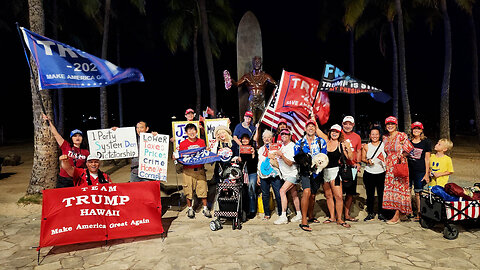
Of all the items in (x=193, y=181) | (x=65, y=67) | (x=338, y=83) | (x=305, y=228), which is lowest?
(x=305, y=228)

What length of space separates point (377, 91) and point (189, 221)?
4.89 m

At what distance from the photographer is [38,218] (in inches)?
254

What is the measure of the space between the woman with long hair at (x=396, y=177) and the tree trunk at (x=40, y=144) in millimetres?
7738

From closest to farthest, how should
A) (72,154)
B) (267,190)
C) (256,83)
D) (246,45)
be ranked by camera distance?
(72,154) < (267,190) < (256,83) < (246,45)

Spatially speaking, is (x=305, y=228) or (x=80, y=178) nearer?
(x=80, y=178)

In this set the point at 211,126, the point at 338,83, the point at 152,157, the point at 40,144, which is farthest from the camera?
the point at 211,126

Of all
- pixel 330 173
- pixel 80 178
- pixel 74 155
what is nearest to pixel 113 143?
pixel 74 155

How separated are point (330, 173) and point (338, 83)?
212 centimetres

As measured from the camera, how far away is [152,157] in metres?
6.36

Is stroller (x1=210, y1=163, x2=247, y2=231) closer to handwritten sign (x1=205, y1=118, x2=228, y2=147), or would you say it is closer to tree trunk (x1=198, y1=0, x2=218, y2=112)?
handwritten sign (x1=205, y1=118, x2=228, y2=147)

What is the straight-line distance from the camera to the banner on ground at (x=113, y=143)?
21.6ft

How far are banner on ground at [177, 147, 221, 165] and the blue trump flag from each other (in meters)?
2.10

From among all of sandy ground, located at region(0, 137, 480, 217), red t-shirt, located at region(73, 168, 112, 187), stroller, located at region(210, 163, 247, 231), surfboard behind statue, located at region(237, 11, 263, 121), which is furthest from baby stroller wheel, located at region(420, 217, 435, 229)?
red t-shirt, located at region(73, 168, 112, 187)

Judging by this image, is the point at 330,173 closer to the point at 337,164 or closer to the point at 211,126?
the point at 337,164
